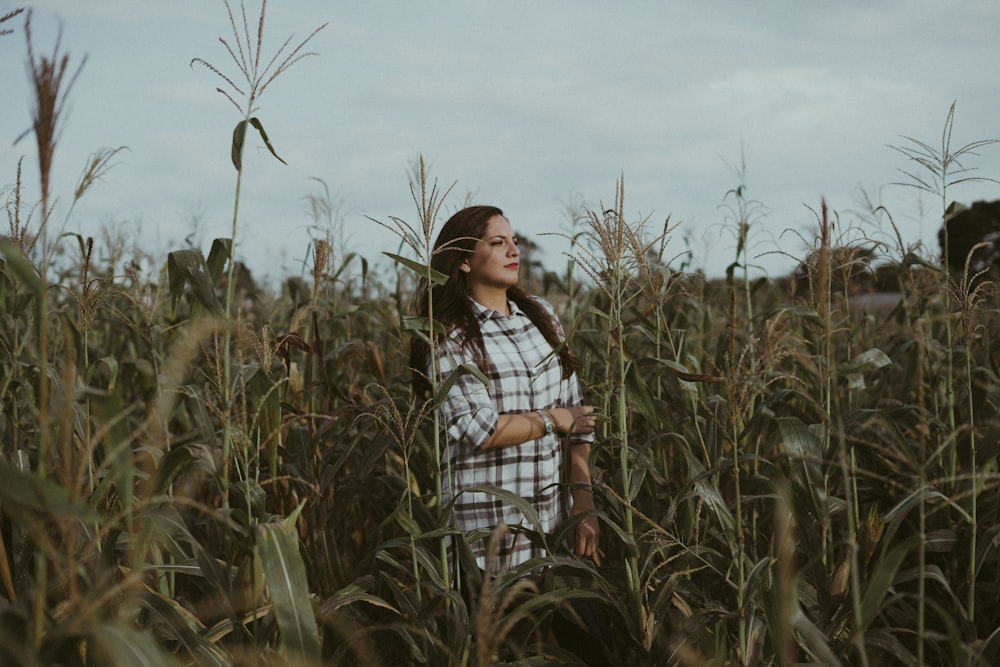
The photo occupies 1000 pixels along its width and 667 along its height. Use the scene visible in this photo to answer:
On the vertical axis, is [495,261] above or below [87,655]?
above

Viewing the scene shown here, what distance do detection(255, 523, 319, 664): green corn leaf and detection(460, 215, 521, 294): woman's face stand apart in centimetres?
132

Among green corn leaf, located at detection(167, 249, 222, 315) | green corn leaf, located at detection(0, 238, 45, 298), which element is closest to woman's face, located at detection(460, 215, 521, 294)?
green corn leaf, located at detection(167, 249, 222, 315)

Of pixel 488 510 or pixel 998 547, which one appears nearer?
pixel 998 547

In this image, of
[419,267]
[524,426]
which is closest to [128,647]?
[419,267]

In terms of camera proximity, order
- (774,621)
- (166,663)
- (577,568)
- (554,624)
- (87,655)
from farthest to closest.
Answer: (554,624)
(577,568)
(774,621)
(87,655)
(166,663)

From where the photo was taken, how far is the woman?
257cm

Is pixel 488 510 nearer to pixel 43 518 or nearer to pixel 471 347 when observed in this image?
pixel 471 347

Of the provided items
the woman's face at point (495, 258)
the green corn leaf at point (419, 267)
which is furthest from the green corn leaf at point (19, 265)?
the woman's face at point (495, 258)

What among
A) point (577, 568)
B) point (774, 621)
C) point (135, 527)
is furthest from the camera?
point (577, 568)

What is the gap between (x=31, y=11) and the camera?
1.30 metres

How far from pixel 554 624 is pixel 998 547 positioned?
140 centimetres

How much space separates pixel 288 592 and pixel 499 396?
1.22m

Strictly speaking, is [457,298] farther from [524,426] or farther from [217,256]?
[217,256]

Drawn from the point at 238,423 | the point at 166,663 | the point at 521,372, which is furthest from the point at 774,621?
the point at 238,423
